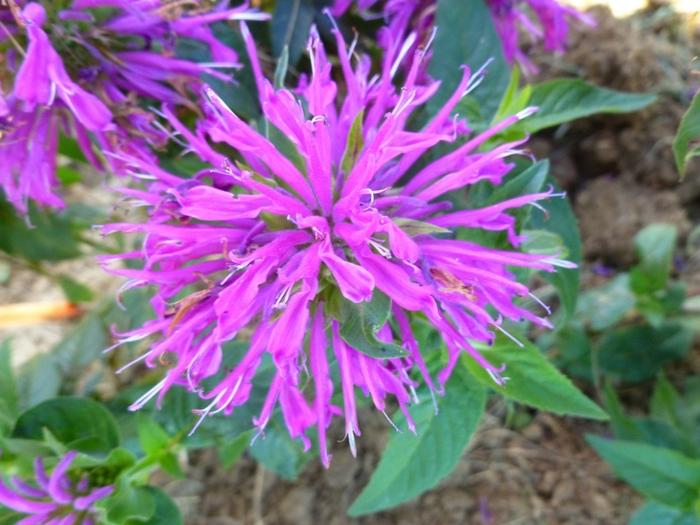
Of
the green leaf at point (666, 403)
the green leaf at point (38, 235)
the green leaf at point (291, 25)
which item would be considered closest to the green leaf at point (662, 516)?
the green leaf at point (666, 403)

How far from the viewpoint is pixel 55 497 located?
70 cm

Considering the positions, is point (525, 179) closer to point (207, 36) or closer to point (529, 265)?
point (529, 265)

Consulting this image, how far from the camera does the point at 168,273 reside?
0.64 meters

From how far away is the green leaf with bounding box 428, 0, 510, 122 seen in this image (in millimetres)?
832

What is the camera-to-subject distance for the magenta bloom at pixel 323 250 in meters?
0.58

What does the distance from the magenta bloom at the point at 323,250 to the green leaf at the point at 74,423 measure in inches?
6.6

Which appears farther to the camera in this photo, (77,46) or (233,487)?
(233,487)

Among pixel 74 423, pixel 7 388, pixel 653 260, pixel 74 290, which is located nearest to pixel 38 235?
pixel 74 290

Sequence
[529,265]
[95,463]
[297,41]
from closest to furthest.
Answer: [529,265] → [95,463] → [297,41]

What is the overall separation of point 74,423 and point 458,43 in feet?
2.04

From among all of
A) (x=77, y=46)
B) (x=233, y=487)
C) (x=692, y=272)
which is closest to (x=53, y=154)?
(x=77, y=46)

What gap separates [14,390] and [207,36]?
1.65 ft

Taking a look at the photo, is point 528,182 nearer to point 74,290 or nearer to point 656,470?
point 656,470

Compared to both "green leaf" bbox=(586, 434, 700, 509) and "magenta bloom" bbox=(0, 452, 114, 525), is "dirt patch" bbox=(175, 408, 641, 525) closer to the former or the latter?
"green leaf" bbox=(586, 434, 700, 509)
